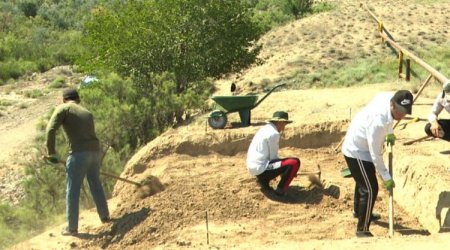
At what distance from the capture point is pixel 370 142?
625 cm

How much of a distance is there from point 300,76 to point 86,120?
43.2 ft

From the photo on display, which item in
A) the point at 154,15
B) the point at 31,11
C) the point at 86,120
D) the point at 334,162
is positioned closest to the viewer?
the point at 86,120

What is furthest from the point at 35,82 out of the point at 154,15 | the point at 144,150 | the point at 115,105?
the point at 144,150

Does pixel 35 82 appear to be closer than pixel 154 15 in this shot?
No

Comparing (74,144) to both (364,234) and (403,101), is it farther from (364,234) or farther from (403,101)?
(403,101)

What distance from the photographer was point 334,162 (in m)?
9.71

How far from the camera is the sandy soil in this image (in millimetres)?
7098

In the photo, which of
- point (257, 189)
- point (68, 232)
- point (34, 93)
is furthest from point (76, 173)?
point (34, 93)

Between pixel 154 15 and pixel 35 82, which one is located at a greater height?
pixel 154 15

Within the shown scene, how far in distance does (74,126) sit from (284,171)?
8.29 ft

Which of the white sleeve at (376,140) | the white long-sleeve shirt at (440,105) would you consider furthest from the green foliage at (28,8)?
the white sleeve at (376,140)

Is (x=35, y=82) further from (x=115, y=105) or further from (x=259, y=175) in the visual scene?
(x=259, y=175)

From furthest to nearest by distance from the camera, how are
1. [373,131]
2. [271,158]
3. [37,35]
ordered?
[37,35]
[271,158]
[373,131]

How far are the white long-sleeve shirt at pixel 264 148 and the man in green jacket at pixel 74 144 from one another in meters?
1.88
